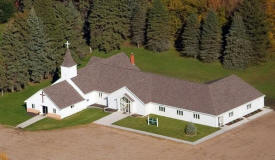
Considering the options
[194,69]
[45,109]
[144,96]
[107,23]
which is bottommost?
[45,109]

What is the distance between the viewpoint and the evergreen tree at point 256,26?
384 feet

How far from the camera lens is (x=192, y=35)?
121250 millimetres

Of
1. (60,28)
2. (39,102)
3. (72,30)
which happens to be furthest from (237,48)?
(39,102)

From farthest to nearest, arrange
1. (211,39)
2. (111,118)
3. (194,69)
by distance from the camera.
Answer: (211,39) → (194,69) → (111,118)

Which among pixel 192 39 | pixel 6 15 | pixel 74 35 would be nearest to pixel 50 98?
pixel 74 35

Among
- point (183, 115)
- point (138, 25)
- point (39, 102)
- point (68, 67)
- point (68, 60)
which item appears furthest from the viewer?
point (138, 25)

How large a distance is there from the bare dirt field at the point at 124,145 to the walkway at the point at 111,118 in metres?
1.31

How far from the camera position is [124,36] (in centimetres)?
Answer: 13025

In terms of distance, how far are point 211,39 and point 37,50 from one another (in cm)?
2845

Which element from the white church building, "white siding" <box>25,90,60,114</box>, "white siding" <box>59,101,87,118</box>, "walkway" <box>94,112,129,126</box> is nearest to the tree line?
"white siding" <box>25,90,60,114</box>

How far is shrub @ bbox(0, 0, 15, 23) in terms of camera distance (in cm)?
14814

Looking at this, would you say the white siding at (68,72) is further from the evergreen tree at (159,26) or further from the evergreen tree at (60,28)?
the evergreen tree at (159,26)

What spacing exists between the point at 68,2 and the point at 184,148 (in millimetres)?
61224

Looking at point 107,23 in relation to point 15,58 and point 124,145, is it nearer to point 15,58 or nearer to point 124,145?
point 15,58
